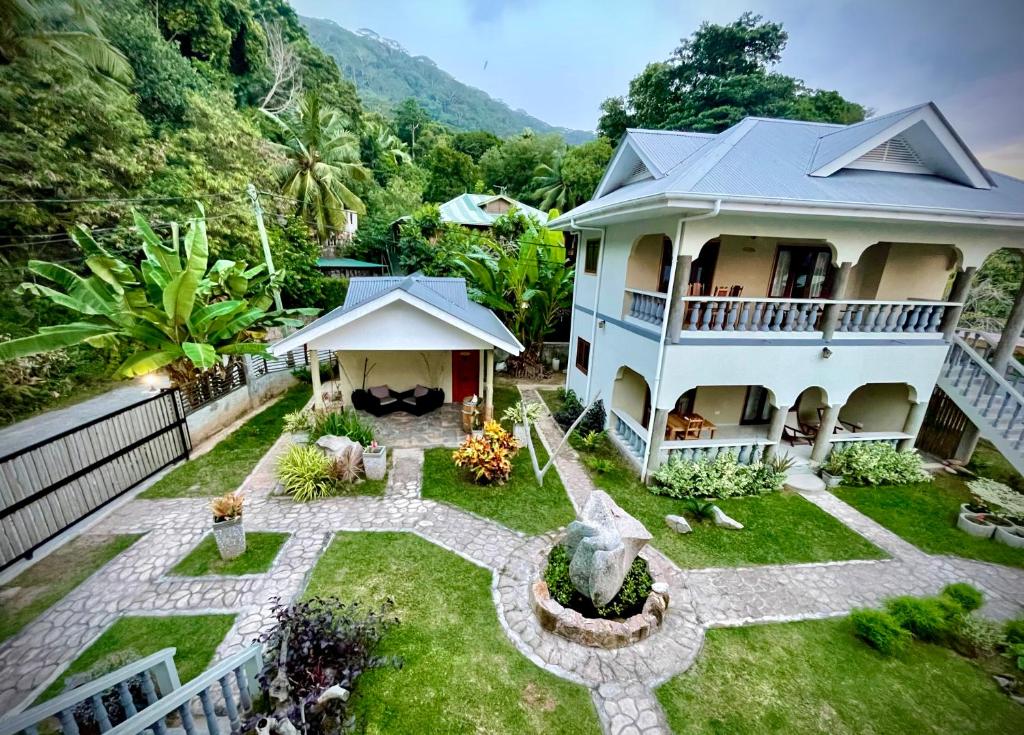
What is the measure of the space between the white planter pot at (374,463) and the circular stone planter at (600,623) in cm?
448

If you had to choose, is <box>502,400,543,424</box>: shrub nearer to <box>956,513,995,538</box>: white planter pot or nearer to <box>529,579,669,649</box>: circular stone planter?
<box>529,579,669,649</box>: circular stone planter

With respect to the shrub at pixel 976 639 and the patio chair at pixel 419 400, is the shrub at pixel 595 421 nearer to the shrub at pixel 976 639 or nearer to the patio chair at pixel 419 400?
the patio chair at pixel 419 400

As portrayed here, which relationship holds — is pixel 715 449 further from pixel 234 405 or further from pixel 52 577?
pixel 234 405

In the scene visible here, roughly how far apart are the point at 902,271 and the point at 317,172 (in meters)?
27.1

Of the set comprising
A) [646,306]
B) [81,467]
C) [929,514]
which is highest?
[646,306]

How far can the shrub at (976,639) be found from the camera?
16.7 feet

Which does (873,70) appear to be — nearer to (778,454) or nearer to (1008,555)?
(778,454)

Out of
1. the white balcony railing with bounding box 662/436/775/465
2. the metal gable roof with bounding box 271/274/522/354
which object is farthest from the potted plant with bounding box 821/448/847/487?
the metal gable roof with bounding box 271/274/522/354

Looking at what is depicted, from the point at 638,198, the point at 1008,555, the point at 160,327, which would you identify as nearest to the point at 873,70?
the point at 638,198

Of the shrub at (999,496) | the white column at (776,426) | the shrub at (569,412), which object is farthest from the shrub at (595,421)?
the shrub at (999,496)

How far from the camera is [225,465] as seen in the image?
29.1 ft

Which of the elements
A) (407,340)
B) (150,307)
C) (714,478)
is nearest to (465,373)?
→ (407,340)

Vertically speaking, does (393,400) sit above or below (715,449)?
below

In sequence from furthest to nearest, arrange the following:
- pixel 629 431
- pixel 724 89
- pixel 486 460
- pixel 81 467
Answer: pixel 724 89
pixel 629 431
pixel 486 460
pixel 81 467
